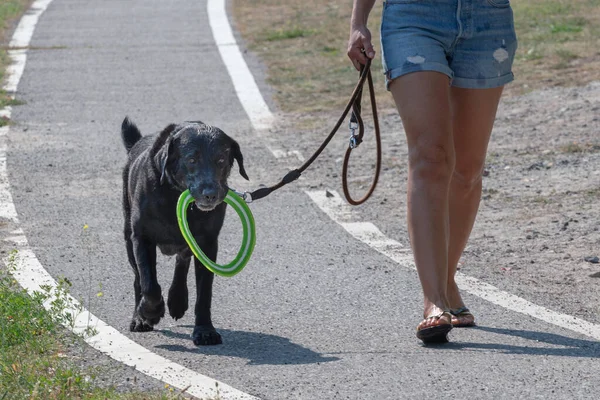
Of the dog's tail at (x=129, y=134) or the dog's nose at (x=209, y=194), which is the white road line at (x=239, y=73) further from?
the dog's nose at (x=209, y=194)

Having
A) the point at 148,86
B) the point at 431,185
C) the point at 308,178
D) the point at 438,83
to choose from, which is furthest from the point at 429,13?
the point at 148,86

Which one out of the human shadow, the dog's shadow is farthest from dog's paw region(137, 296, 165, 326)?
the human shadow

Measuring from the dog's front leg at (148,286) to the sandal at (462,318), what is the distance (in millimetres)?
1321

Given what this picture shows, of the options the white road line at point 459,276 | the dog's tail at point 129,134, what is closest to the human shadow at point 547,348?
the white road line at point 459,276

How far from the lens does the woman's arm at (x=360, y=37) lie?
5.11 metres

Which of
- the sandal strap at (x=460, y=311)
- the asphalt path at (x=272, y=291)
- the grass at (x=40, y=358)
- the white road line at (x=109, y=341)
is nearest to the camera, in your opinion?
the grass at (x=40, y=358)

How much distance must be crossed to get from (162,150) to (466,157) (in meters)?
1.40

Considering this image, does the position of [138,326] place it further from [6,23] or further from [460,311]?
[6,23]

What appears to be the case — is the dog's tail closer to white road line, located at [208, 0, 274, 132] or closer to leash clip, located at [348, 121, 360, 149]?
leash clip, located at [348, 121, 360, 149]

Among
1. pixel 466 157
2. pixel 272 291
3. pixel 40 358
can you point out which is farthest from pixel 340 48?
pixel 40 358

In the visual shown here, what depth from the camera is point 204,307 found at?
516 cm

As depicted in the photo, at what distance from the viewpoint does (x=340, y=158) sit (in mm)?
9367

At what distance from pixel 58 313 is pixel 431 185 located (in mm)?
1669

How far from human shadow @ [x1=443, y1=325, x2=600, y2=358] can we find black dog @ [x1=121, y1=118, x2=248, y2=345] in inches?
44.6
